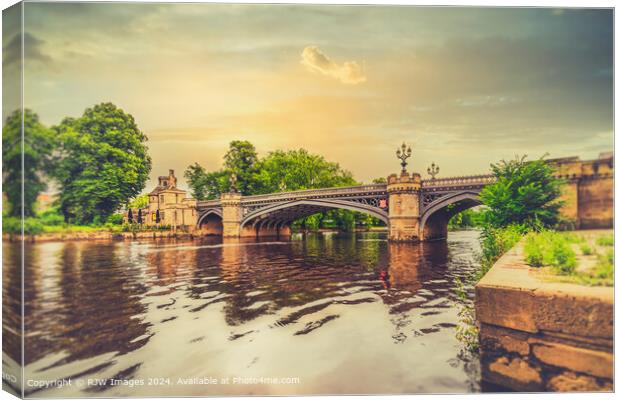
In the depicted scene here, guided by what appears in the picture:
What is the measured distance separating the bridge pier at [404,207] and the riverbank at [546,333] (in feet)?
48.7

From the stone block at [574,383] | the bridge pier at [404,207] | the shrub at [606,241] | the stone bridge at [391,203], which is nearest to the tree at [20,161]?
the stone block at [574,383]

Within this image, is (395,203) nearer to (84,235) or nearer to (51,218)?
(84,235)

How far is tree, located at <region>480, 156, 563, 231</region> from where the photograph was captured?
201 inches

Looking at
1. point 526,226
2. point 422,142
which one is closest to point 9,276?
point 422,142

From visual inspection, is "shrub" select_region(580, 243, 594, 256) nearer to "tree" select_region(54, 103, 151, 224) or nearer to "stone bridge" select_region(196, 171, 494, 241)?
"tree" select_region(54, 103, 151, 224)

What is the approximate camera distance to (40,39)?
397 centimetres

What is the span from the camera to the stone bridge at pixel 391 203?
1686 cm

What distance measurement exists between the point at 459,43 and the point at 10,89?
543 cm

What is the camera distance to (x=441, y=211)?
18.9 metres

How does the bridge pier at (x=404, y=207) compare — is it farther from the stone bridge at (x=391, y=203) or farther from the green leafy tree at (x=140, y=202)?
the green leafy tree at (x=140, y=202)

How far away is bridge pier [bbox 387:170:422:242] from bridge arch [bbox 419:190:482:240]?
1.49 ft

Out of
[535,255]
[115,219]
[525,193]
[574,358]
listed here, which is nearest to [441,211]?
Answer: [525,193]

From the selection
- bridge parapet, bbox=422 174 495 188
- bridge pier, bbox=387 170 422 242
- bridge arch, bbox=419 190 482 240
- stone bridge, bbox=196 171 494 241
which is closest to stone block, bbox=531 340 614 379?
bridge arch, bbox=419 190 482 240

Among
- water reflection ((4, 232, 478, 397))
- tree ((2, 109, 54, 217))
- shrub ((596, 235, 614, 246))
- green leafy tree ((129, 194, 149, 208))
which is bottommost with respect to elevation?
water reflection ((4, 232, 478, 397))
